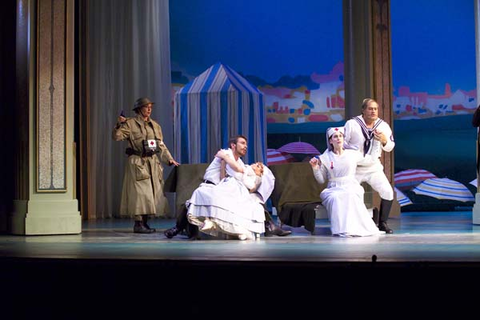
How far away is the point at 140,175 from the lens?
8.06 meters

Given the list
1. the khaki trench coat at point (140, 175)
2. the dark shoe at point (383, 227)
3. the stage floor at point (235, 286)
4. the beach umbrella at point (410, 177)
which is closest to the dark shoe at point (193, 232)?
the khaki trench coat at point (140, 175)

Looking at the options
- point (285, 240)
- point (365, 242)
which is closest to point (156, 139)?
point (285, 240)

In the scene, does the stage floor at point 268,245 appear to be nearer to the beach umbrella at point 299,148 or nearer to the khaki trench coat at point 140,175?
the khaki trench coat at point 140,175

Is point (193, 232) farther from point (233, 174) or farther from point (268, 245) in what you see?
point (268, 245)

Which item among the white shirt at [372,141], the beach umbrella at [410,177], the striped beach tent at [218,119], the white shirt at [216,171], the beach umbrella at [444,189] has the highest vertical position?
the striped beach tent at [218,119]

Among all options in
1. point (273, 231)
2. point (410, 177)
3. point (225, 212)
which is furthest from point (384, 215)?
point (410, 177)

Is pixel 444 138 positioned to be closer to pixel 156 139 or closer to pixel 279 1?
pixel 279 1

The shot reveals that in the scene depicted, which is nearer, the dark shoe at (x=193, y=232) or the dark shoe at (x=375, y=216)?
the dark shoe at (x=193, y=232)

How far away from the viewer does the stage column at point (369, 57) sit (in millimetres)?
10297

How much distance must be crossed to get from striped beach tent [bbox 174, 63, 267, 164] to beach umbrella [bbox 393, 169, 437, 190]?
3251mm

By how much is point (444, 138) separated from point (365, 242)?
25.0 ft

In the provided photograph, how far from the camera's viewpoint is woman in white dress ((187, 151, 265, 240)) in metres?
7.28

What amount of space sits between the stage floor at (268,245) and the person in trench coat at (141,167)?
282mm

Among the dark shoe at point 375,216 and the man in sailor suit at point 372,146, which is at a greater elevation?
the man in sailor suit at point 372,146
